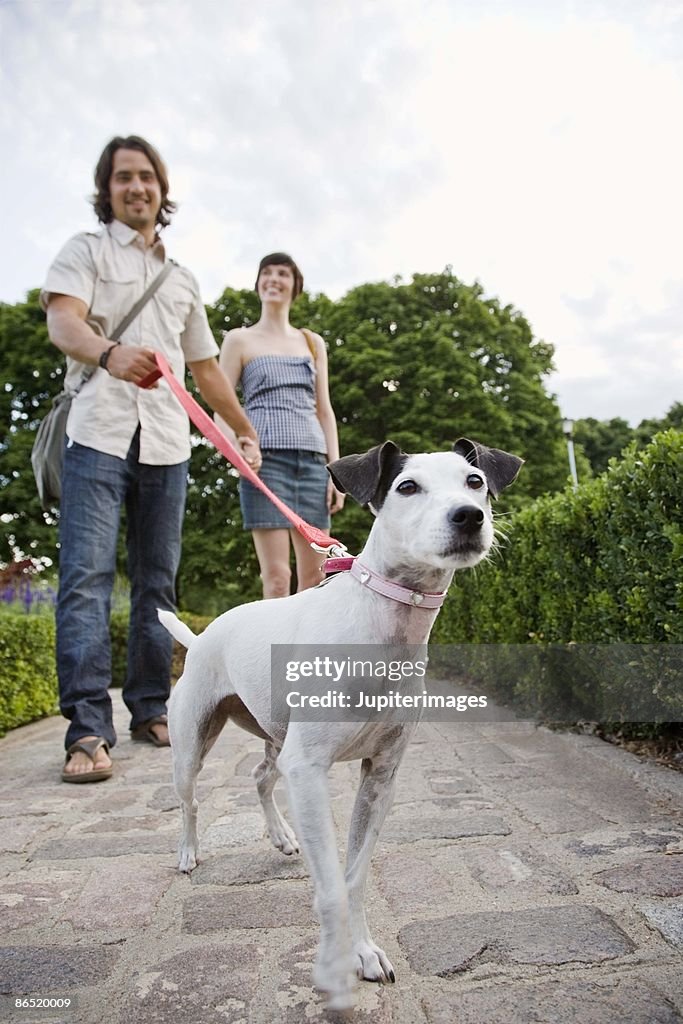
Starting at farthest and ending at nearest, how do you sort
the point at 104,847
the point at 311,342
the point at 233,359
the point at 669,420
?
1. the point at 669,420
2. the point at 311,342
3. the point at 233,359
4. the point at 104,847

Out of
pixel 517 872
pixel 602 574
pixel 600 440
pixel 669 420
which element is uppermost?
pixel 669 420

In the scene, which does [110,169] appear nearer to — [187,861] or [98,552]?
[98,552]

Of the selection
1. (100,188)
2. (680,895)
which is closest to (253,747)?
(680,895)

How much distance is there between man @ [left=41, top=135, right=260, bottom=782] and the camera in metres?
3.74

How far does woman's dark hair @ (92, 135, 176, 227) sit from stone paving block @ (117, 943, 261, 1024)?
369 centimetres

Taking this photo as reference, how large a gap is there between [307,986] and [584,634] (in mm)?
3031

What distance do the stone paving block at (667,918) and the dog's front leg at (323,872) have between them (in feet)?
2.88

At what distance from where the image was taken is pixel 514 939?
6.08 feet

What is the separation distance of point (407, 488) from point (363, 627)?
15.1 inches

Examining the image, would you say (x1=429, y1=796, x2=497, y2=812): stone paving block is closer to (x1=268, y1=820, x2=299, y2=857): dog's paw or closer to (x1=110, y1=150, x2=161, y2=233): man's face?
(x1=268, y1=820, x2=299, y2=857): dog's paw

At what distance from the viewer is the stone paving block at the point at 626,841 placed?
2.45 m

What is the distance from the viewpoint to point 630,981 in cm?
164

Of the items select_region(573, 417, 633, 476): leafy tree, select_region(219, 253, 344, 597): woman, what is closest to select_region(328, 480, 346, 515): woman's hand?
select_region(219, 253, 344, 597): woman

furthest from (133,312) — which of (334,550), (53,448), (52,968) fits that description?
(52,968)
